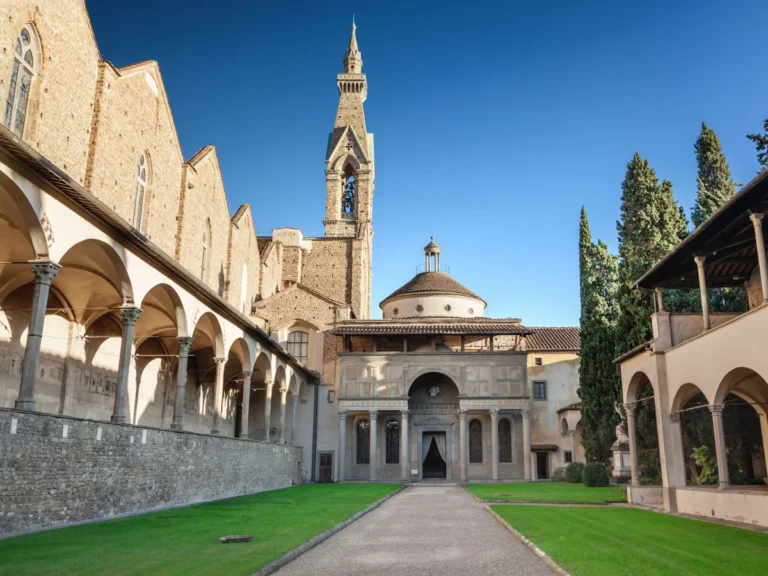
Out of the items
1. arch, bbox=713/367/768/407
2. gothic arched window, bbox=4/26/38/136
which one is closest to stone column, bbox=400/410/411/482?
arch, bbox=713/367/768/407

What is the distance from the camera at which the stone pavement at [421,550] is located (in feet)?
26.5

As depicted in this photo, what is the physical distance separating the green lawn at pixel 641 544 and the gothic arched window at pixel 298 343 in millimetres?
26069

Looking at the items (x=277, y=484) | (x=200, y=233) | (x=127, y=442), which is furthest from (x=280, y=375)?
(x=127, y=442)

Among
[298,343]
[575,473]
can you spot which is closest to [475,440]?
[575,473]

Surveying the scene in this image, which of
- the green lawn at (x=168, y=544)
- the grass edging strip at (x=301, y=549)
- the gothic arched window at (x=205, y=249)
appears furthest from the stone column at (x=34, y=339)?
the gothic arched window at (x=205, y=249)

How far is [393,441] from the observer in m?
38.4

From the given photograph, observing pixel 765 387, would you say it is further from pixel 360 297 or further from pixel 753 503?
pixel 360 297

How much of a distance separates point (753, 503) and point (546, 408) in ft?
87.9

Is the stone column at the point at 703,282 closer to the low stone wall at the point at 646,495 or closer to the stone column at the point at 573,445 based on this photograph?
the low stone wall at the point at 646,495

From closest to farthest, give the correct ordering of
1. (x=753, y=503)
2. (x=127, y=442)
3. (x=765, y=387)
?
(x=753, y=503), (x=127, y=442), (x=765, y=387)

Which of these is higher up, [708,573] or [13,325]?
[13,325]

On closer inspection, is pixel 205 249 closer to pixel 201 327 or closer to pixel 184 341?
pixel 201 327

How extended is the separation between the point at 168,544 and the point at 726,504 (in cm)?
1116

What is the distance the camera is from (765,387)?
17.7 metres
